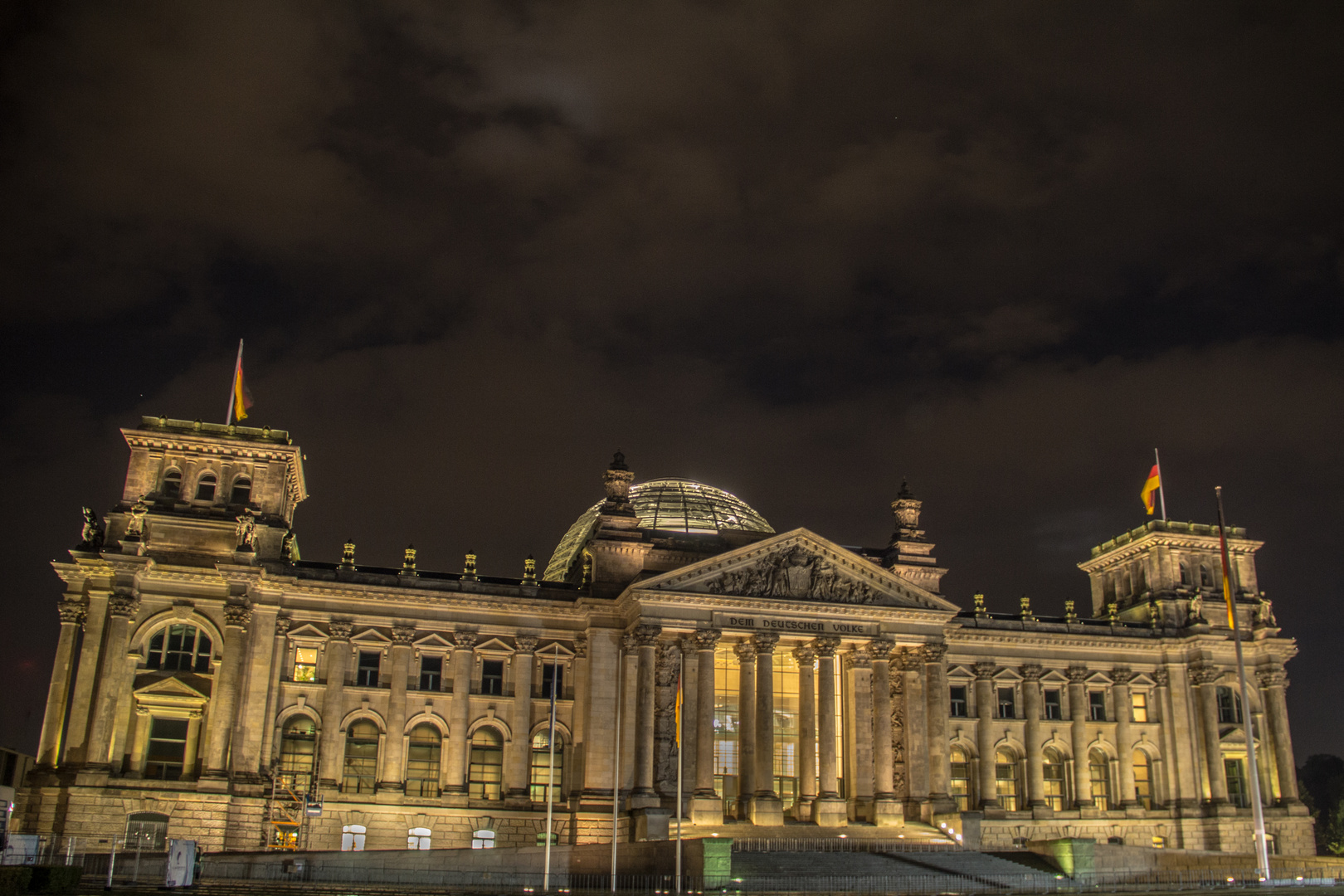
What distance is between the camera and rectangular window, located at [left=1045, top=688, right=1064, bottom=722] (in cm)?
7988

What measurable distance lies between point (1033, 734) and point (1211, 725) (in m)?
12.4

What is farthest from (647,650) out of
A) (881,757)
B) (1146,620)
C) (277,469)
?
(1146,620)

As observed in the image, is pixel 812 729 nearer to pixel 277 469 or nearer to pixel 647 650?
pixel 647 650

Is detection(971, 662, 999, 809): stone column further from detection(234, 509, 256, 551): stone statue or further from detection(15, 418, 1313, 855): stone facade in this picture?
detection(234, 509, 256, 551): stone statue

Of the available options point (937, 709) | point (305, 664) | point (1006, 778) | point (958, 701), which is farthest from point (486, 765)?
point (1006, 778)

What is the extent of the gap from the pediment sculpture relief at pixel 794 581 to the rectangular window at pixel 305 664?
23121 millimetres

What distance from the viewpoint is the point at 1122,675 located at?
264ft

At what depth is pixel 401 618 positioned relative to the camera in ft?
227

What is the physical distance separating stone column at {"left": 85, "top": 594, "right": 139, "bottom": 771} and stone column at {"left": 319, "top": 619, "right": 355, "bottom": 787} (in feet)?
34.7

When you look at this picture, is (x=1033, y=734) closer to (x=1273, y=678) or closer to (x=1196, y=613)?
(x=1196, y=613)

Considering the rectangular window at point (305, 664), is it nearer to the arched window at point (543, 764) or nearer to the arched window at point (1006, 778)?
the arched window at point (543, 764)

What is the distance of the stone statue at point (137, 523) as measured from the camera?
63719 millimetres

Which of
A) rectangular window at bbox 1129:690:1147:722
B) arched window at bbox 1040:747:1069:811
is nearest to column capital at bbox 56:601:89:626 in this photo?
arched window at bbox 1040:747:1069:811

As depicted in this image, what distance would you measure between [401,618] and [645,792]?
1791cm
